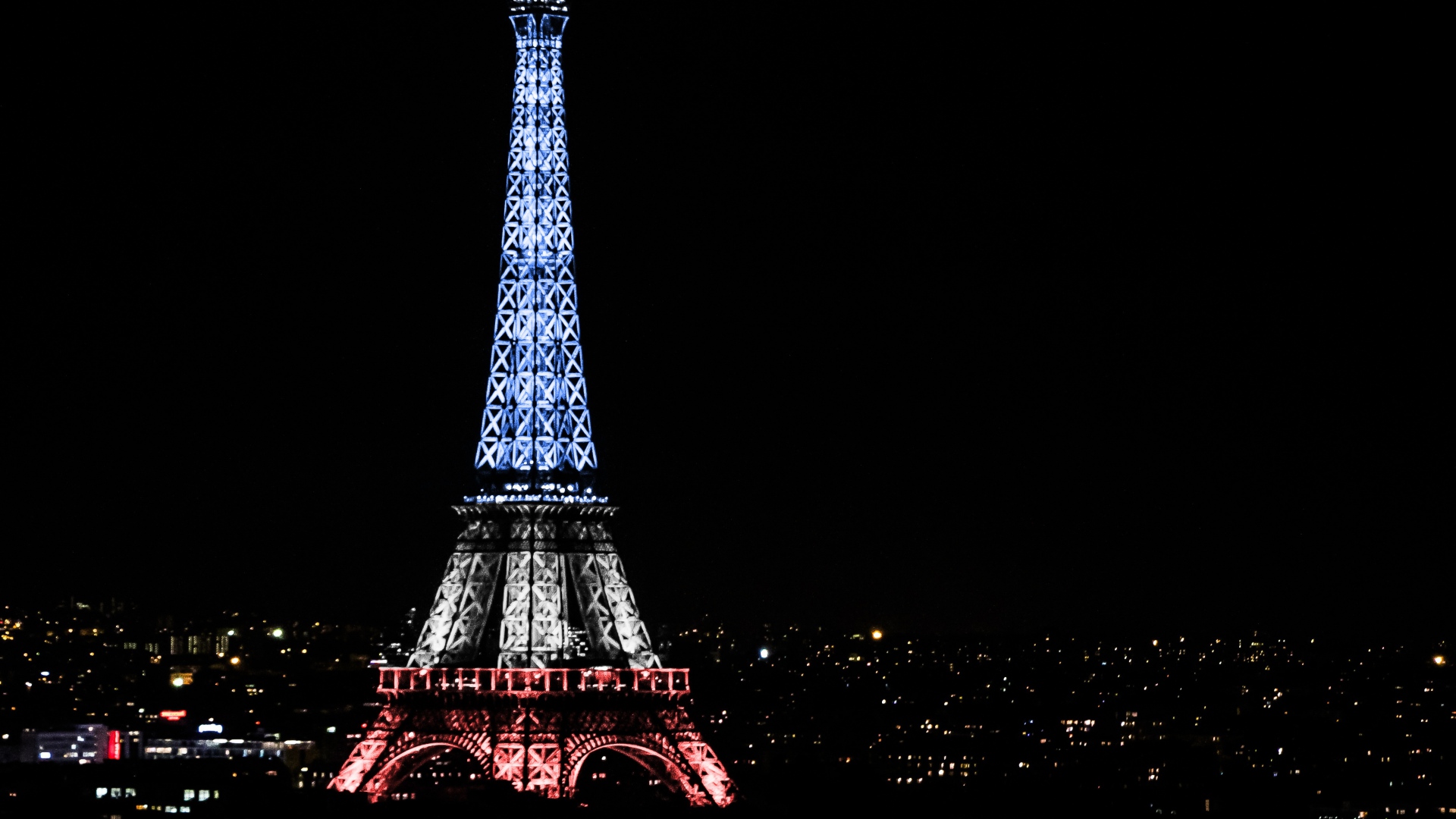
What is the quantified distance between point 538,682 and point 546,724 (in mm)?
1222

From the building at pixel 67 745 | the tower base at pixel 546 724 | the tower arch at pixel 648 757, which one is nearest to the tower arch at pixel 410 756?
the tower base at pixel 546 724

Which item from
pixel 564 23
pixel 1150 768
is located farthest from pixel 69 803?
pixel 1150 768

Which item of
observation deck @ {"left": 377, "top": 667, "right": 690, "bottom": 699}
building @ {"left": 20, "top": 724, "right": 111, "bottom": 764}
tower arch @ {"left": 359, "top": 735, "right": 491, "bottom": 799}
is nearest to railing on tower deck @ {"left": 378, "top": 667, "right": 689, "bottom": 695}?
observation deck @ {"left": 377, "top": 667, "right": 690, "bottom": 699}

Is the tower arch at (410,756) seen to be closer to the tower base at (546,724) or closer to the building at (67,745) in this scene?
the tower base at (546,724)

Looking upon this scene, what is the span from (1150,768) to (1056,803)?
23887 mm

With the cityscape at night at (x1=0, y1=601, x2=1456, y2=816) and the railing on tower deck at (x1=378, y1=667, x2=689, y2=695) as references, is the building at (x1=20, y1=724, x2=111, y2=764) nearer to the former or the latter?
the cityscape at night at (x1=0, y1=601, x2=1456, y2=816)

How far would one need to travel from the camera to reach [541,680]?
206ft

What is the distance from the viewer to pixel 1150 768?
3937 inches

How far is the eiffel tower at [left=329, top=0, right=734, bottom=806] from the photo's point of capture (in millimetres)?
62656

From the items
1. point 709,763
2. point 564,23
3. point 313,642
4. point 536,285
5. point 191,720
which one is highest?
point 313,642

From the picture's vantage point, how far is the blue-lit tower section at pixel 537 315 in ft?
205

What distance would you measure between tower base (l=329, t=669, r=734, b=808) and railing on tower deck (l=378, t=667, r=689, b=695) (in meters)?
0.02

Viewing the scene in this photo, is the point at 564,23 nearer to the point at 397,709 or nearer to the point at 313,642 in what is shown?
the point at 397,709

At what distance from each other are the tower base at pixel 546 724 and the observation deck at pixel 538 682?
0.05 feet
